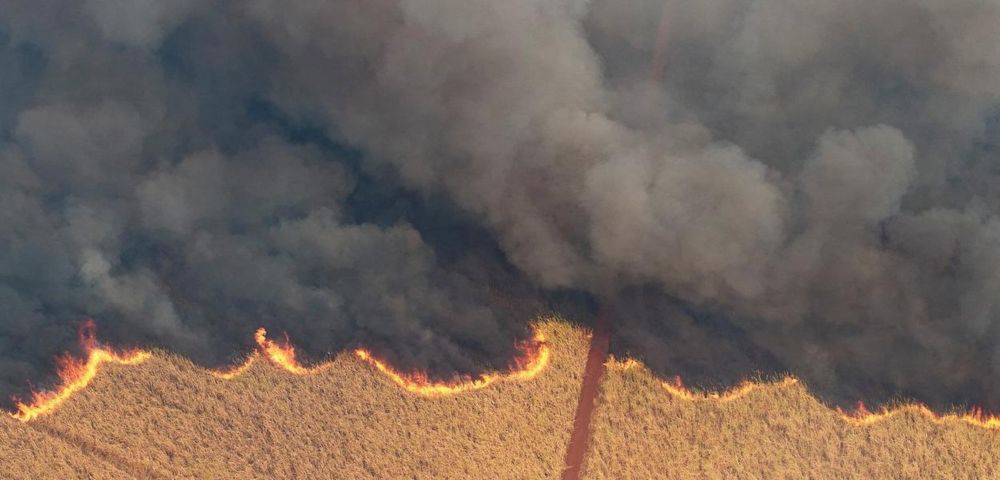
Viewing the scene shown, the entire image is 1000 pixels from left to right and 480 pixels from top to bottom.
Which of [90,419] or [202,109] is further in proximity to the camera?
[202,109]

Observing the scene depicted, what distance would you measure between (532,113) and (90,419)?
602 cm

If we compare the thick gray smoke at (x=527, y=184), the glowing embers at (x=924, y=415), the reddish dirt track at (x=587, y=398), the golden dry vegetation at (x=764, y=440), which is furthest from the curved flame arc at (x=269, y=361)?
the glowing embers at (x=924, y=415)

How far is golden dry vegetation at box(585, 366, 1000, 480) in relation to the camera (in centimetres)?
718

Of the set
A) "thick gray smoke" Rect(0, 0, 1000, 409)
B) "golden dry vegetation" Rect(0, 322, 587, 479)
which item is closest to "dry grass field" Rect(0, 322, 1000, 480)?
"golden dry vegetation" Rect(0, 322, 587, 479)

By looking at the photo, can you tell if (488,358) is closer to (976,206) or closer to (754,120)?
(754,120)

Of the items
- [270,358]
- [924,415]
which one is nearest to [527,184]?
[270,358]

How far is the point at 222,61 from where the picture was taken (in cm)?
815

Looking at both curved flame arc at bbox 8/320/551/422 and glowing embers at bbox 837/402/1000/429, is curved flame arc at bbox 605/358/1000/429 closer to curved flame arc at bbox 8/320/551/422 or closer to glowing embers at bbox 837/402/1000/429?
glowing embers at bbox 837/402/1000/429

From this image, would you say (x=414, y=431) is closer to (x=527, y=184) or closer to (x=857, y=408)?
(x=527, y=184)

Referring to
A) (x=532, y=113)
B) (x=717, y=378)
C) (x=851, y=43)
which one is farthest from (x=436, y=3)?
(x=717, y=378)

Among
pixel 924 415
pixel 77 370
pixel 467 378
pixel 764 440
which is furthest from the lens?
pixel 77 370

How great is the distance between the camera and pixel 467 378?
741cm

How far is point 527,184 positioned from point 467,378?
2244 mm

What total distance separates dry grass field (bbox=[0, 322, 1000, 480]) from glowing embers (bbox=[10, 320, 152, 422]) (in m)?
0.10
